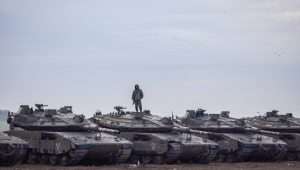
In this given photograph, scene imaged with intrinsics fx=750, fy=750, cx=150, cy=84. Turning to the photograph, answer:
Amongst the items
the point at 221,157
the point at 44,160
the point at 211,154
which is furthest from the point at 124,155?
the point at 221,157

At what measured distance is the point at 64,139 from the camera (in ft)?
96.7

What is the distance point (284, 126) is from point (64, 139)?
17.1m

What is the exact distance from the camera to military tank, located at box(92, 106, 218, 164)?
33.1 metres

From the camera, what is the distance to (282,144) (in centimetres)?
3825

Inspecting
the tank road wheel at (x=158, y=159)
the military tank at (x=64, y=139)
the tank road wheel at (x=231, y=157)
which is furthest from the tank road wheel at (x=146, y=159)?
the tank road wheel at (x=231, y=157)

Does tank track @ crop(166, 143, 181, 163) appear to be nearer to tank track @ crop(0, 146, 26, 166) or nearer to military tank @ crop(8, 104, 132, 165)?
military tank @ crop(8, 104, 132, 165)

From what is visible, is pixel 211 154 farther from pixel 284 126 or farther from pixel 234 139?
pixel 284 126

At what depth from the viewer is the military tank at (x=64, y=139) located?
29625mm

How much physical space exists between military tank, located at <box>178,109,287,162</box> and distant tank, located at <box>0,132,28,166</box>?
11490 millimetres

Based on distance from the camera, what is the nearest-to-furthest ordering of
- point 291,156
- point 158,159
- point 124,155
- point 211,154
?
point 124,155, point 158,159, point 211,154, point 291,156

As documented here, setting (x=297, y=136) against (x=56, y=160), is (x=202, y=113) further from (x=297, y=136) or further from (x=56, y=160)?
(x=56, y=160)

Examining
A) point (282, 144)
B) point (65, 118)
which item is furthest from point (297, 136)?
point (65, 118)

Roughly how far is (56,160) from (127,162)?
14.8ft

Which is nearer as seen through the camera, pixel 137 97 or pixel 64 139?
pixel 64 139
